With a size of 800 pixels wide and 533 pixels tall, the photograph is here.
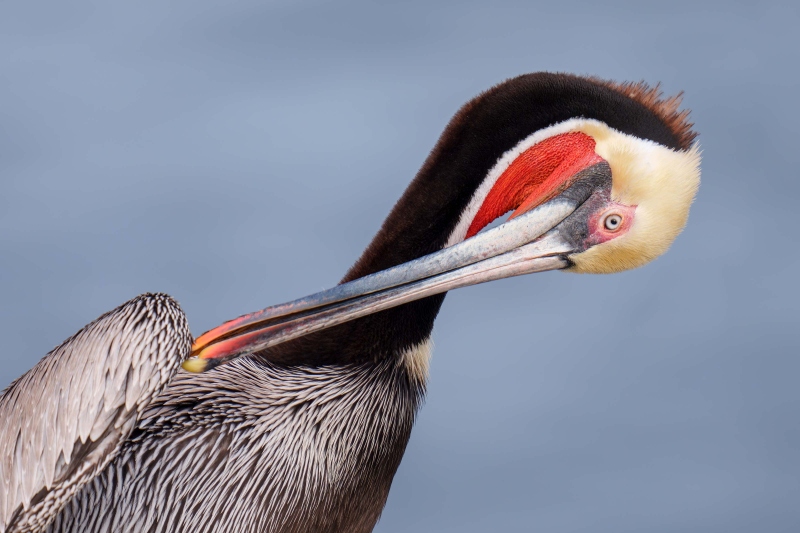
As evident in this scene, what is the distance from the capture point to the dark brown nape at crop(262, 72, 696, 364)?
3748 mm

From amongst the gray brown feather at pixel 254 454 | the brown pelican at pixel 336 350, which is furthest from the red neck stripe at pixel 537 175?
the gray brown feather at pixel 254 454

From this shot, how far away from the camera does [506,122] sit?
12.4 ft

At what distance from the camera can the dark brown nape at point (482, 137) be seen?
3.75m

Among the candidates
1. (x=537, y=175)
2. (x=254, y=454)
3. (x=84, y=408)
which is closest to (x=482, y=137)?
(x=537, y=175)

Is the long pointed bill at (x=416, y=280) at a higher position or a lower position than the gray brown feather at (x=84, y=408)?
higher

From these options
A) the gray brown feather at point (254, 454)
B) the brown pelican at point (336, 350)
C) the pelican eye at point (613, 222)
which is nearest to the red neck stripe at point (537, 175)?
the brown pelican at point (336, 350)

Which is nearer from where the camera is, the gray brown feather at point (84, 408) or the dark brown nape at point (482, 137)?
the gray brown feather at point (84, 408)

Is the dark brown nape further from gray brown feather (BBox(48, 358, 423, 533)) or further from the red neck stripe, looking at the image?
gray brown feather (BBox(48, 358, 423, 533))

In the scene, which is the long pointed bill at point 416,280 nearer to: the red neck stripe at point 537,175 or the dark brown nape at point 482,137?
the red neck stripe at point 537,175

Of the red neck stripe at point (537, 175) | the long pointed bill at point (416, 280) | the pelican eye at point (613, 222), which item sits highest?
the red neck stripe at point (537, 175)

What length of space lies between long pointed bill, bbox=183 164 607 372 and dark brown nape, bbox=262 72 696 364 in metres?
0.18

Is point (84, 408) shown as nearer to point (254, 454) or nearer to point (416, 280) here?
point (254, 454)

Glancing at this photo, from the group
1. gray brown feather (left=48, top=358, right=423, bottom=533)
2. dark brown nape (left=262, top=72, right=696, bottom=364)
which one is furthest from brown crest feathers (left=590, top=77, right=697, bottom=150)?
gray brown feather (left=48, top=358, right=423, bottom=533)

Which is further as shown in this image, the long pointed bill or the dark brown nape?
the dark brown nape
